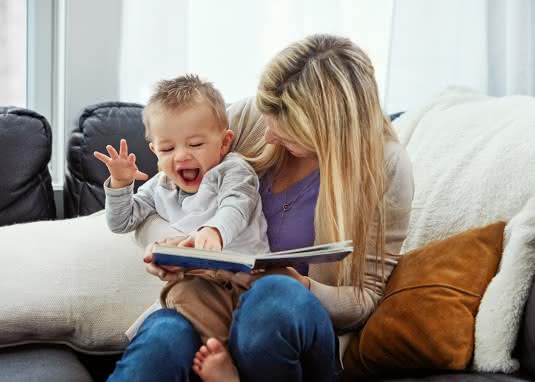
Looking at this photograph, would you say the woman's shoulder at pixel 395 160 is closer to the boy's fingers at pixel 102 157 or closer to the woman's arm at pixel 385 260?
the woman's arm at pixel 385 260

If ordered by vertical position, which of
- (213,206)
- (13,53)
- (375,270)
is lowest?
(375,270)

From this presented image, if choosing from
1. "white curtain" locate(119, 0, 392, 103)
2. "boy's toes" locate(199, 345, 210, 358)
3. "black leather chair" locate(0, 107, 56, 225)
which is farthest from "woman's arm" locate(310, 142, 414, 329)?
"white curtain" locate(119, 0, 392, 103)

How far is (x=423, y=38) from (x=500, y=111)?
0.83 metres

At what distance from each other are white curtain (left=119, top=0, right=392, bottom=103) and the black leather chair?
15.7 inches

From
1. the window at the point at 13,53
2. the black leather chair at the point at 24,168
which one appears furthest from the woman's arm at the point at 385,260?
the window at the point at 13,53

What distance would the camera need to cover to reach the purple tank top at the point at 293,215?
151cm

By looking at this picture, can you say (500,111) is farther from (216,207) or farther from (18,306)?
(18,306)

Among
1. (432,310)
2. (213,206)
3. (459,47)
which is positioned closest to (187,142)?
(213,206)

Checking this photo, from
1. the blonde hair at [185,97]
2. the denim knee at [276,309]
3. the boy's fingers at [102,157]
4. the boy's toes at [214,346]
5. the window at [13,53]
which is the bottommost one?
the boy's toes at [214,346]

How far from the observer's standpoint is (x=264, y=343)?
1.24 metres

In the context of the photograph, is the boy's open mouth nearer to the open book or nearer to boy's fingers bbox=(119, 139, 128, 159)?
boy's fingers bbox=(119, 139, 128, 159)

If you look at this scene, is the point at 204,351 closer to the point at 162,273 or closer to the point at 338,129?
the point at 162,273

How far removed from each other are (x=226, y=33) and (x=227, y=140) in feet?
3.14

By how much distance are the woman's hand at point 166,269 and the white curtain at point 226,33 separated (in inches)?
45.6
